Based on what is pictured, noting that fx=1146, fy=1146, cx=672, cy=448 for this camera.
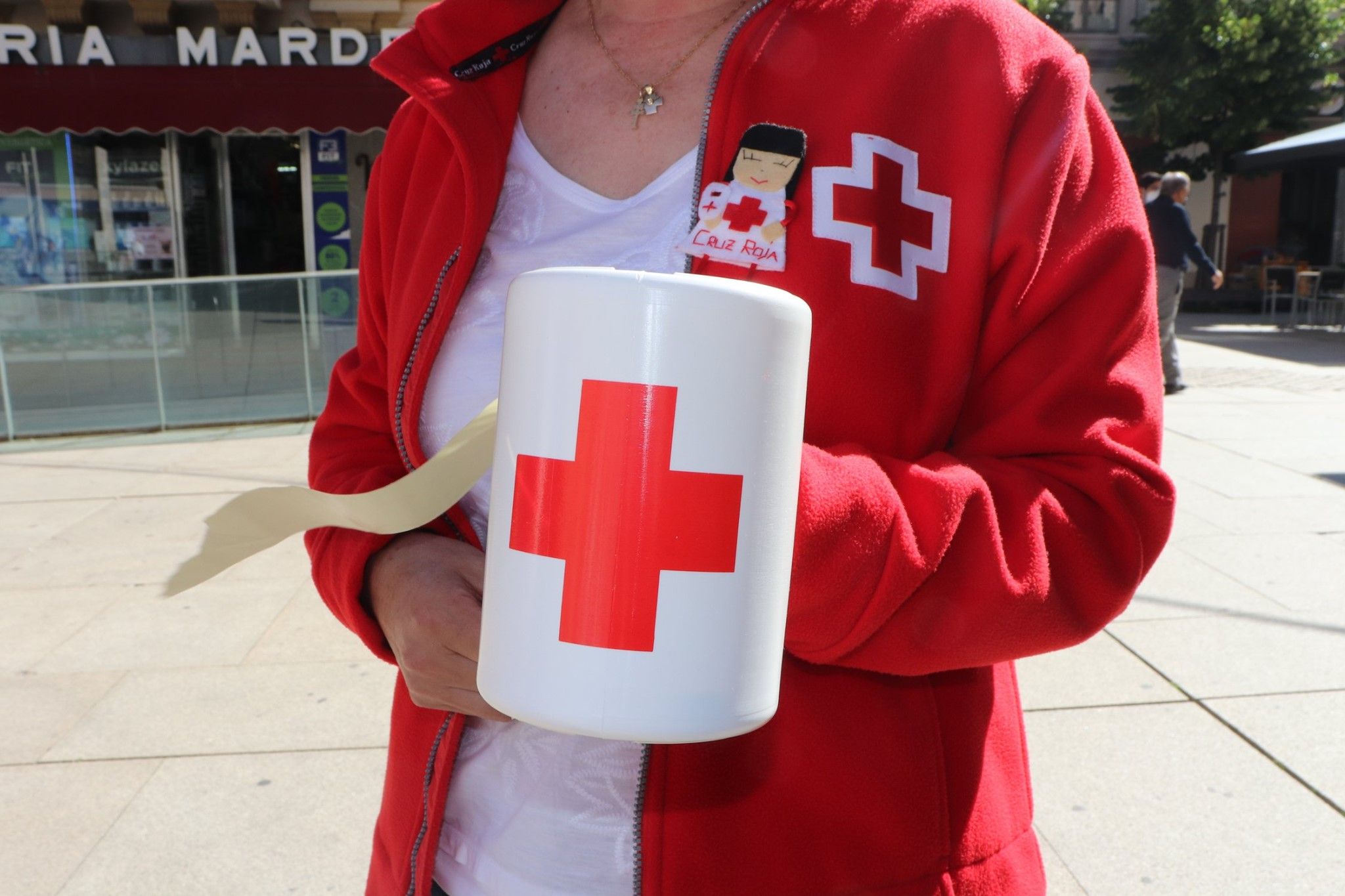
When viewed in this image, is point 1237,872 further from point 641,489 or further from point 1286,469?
point 1286,469

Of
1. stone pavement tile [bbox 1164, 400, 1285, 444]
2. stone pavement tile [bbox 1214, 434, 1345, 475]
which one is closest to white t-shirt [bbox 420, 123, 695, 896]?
stone pavement tile [bbox 1214, 434, 1345, 475]

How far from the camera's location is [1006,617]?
30.1 inches

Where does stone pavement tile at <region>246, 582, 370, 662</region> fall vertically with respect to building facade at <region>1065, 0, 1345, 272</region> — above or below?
below

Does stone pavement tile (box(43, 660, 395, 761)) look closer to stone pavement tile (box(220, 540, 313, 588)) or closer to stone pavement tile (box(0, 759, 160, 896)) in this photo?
stone pavement tile (box(0, 759, 160, 896))

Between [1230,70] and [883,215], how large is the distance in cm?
2028

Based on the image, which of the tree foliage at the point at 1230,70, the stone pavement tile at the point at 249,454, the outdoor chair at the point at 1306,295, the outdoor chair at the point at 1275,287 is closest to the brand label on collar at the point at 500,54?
the stone pavement tile at the point at 249,454

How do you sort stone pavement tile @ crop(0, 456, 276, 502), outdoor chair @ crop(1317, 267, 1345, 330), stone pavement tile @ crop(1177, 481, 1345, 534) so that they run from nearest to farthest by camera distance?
stone pavement tile @ crop(1177, 481, 1345, 534) < stone pavement tile @ crop(0, 456, 276, 502) < outdoor chair @ crop(1317, 267, 1345, 330)

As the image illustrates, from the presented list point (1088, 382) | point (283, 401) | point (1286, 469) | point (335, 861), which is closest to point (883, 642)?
point (1088, 382)

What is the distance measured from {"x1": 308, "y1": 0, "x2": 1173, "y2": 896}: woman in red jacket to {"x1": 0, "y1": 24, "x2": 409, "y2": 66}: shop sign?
9090mm

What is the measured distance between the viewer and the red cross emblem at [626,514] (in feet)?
1.80

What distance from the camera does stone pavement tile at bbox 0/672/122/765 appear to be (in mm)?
3189

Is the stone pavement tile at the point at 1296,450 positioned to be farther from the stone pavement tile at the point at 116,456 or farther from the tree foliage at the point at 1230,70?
the tree foliage at the point at 1230,70

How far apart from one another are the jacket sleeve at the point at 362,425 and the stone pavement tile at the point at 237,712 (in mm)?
2111

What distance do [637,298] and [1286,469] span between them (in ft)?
21.0
